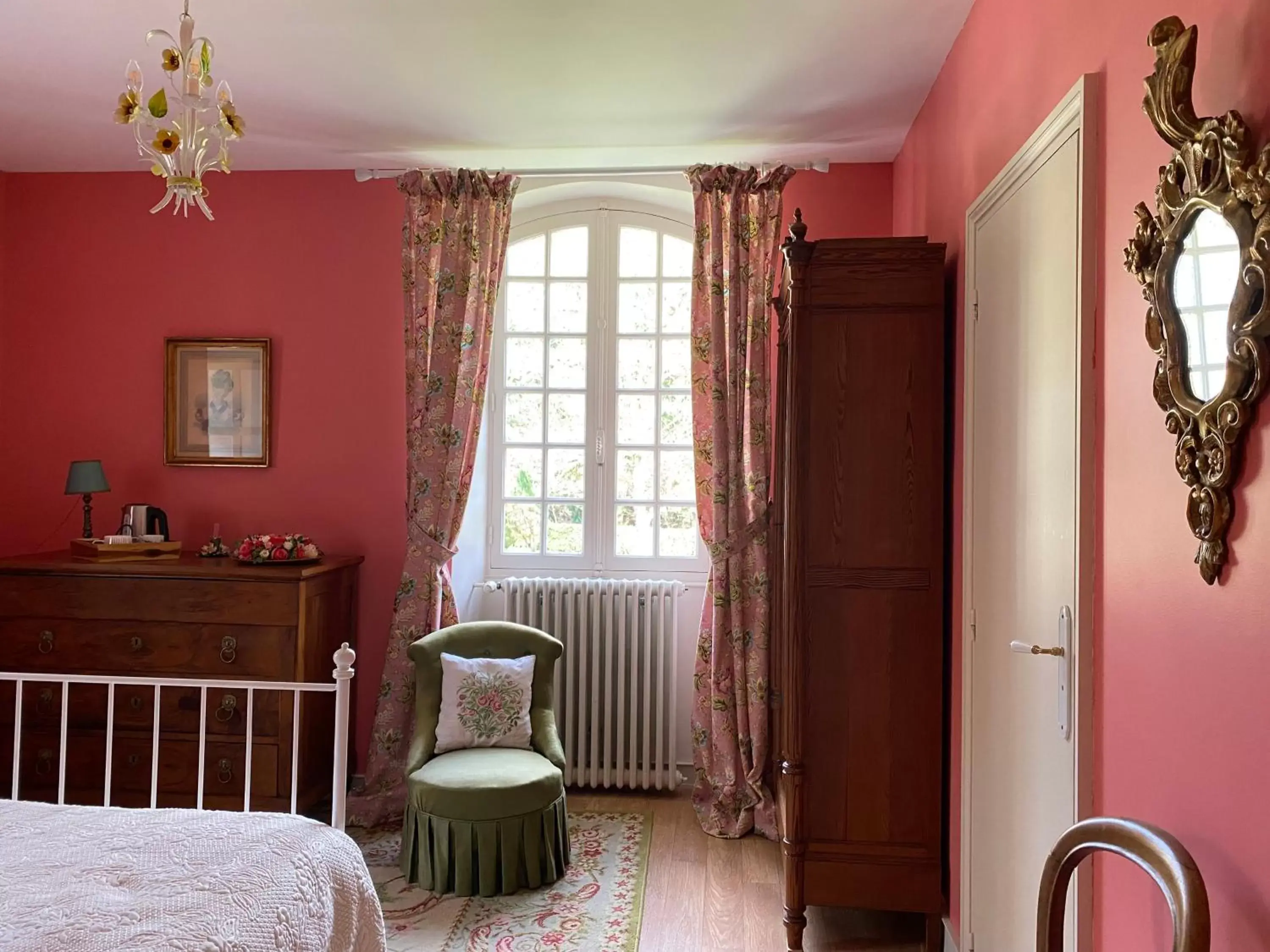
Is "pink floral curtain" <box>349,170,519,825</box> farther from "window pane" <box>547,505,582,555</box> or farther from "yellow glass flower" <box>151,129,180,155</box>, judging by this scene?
"yellow glass flower" <box>151,129,180,155</box>

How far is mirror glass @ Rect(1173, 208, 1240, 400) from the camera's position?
1154mm

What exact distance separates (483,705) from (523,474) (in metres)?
1.24

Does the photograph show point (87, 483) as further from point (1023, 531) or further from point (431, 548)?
point (1023, 531)

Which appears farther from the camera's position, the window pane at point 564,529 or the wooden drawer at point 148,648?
the window pane at point 564,529

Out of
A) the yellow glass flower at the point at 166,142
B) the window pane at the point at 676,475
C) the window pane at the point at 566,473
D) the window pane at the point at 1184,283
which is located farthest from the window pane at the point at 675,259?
the window pane at the point at 1184,283

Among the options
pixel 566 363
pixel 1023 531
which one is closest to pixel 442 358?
pixel 566 363

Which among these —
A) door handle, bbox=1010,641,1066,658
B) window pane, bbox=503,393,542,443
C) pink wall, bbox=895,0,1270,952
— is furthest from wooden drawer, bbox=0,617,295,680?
pink wall, bbox=895,0,1270,952

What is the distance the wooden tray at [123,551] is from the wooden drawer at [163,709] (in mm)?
499

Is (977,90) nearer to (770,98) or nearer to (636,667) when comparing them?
(770,98)

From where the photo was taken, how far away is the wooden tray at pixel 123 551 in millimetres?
3607

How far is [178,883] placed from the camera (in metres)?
1.65

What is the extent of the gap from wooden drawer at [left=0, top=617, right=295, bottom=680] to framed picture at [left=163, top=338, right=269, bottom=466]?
88cm

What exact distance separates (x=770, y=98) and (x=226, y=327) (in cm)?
258

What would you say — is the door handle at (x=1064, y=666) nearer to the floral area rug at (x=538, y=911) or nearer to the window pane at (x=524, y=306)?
the floral area rug at (x=538, y=911)
